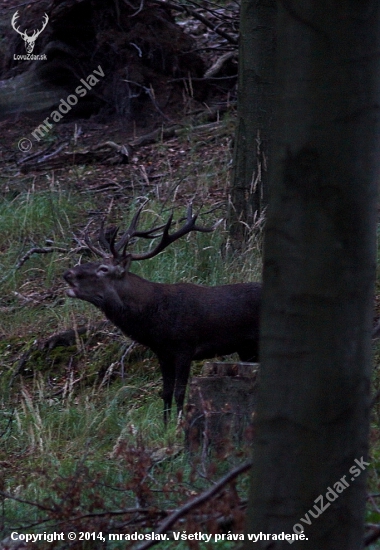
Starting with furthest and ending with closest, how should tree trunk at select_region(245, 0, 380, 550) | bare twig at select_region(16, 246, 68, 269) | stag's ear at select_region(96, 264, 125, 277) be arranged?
bare twig at select_region(16, 246, 68, 269) → stag's ear at select_region(96, 264, 125, 277) → tree trunk at select_region(245, 0, 380, 550)

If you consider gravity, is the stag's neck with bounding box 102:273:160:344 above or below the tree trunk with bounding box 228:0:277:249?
below

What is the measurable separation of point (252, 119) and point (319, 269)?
6.42m

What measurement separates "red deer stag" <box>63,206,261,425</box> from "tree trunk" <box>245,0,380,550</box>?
14.1 ft

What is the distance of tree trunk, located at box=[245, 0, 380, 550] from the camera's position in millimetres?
2742

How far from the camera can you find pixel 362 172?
2766 mm

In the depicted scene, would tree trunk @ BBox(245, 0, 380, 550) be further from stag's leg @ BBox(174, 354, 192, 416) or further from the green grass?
stag's leg @ BBox(174, 354, 192, 416)

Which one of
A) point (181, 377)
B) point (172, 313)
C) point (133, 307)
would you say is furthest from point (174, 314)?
point (181, 377)

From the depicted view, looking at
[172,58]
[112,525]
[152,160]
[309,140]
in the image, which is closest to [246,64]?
[152,160]

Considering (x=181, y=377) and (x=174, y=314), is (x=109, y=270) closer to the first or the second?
(x=174, y=314)

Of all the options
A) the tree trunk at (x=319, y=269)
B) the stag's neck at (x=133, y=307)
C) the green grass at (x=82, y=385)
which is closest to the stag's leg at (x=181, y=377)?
the green grass at (x=82, y=385)

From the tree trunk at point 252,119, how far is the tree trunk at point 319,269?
234 inches

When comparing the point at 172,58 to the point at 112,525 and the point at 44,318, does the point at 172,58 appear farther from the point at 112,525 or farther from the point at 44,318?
the point at 112,525

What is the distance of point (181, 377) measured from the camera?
709cm

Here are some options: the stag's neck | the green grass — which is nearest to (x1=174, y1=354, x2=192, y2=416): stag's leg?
the green grass
